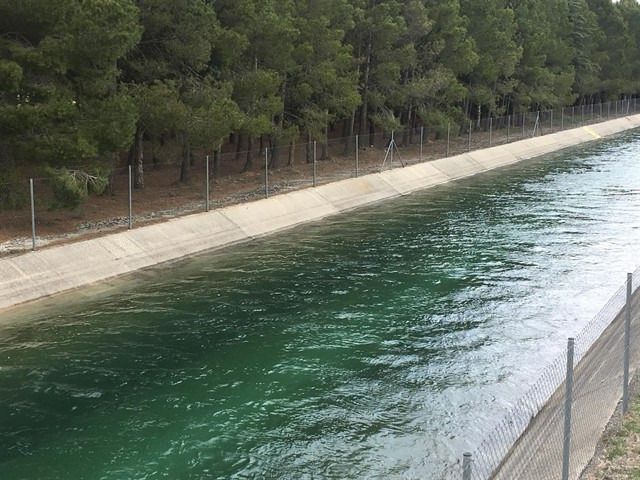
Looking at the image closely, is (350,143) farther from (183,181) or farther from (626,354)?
(626,354)

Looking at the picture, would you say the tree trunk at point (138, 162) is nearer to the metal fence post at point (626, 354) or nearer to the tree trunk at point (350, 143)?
the tree trunk at point (350, 143)

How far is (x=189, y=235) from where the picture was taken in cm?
2598

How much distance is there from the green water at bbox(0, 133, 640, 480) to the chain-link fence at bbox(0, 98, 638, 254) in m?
3.86

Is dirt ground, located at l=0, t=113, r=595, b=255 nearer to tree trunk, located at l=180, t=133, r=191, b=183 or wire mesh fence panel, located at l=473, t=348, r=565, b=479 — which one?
tree trunk, located at l=180, t=133, r=191, b=183

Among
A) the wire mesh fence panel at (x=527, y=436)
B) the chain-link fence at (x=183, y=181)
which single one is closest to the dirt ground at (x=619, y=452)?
the wire mesh fence panel at (x=527, y=436)

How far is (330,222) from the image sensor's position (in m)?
31.8

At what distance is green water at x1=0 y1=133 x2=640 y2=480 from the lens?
1159 centimetres

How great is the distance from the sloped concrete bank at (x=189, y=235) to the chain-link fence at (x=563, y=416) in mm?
12541

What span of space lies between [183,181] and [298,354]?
2128 cm

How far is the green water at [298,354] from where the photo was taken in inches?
456

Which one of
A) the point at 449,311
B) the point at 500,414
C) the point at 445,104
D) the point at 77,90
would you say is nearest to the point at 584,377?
the point at 500,414

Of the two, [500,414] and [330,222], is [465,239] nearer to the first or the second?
[330,222]

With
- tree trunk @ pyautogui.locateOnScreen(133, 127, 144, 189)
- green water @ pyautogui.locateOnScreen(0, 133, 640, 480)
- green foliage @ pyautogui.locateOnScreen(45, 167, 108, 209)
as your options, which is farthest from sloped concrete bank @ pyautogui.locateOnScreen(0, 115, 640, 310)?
tree trunk @ pyautogui.locateOnScreen(133, 127, 144, 189)

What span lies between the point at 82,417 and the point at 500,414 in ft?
22.2
